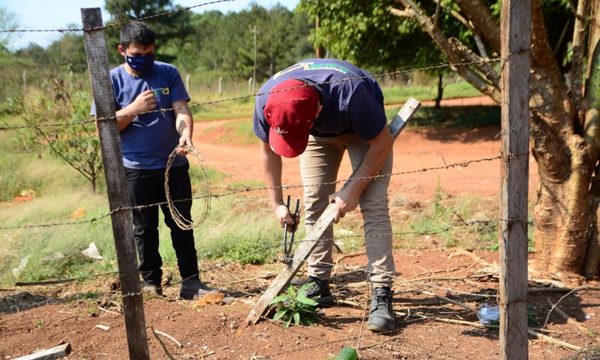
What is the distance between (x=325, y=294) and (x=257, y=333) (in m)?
0.64

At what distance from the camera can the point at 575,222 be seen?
12.8 ft

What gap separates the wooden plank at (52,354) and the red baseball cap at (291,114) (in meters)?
1.48

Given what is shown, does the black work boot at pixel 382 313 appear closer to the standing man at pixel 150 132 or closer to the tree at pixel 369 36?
the standing man at pixel 150 132

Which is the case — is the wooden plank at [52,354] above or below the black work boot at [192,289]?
above

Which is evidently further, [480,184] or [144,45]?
[480,184]

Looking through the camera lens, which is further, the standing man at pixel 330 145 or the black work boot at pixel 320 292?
the black work boot at pixel 320 292

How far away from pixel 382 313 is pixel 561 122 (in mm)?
1671

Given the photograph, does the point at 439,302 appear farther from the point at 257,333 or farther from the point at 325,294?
the point at 257,333

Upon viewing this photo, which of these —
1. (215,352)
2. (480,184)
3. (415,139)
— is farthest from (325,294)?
(415,139)

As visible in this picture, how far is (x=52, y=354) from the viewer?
3018mm

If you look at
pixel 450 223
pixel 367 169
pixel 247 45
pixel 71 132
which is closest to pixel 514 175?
pixel 367 169

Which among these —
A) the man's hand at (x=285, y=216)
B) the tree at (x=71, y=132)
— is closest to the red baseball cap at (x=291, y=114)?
the man's hand at (x=285, y=216)

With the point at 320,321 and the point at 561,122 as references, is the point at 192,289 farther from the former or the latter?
the point at 561,122

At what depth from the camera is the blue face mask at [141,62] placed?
357cm
